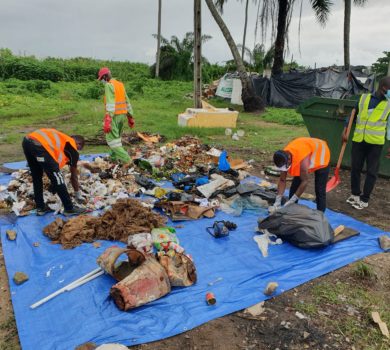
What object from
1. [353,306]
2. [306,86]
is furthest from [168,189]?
[306,86]

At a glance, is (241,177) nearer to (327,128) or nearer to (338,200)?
(338,200)

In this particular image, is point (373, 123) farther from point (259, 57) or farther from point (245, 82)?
point (259, 57)

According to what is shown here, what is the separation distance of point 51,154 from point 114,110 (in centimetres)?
251

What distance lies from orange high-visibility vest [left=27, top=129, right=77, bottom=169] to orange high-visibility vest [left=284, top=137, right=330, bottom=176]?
2589 millimetres

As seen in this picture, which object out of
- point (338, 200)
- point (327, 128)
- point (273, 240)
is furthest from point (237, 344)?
point (327, 128)

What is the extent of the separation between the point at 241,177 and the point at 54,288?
3888 millimetres

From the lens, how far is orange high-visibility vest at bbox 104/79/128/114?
6.38 m

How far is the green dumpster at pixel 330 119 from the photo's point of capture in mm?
6599

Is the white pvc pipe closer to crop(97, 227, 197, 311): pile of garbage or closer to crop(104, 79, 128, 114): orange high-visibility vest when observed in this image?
crop(97, 227, 197, 311): pile of garbage

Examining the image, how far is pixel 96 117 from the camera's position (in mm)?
12219

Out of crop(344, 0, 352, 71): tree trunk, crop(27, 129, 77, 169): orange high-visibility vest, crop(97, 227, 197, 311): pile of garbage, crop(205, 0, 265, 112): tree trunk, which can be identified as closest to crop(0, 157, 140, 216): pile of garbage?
crop(27, 129, 77, 169): orange high-visibility vest

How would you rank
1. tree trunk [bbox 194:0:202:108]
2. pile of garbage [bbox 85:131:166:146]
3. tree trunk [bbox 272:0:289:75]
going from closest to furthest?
pile of garbage [bbox 85:131:166:146]
tree trunk [bbox 194:0:202:108]
tree trunk [bbox 272:0:289:75]

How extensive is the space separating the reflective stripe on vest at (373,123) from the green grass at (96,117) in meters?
3.43

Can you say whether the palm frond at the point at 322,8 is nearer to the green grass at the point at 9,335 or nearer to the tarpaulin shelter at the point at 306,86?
the tarpaulin shelter at the point at 306,86
